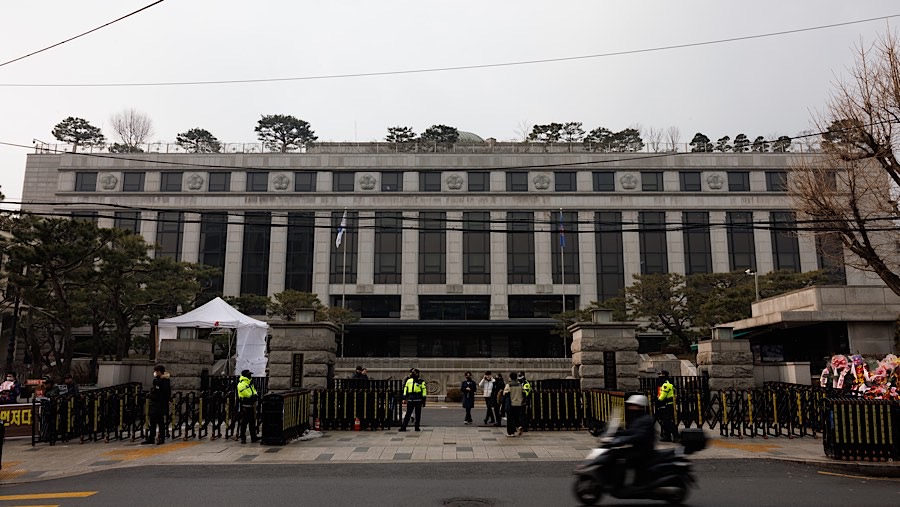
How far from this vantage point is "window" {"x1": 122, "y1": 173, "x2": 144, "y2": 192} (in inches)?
2458

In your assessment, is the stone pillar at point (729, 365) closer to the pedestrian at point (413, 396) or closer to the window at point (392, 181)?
the pedestrian at point (413, 396)

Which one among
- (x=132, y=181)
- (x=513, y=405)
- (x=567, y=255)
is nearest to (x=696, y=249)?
(x=567, y=255)

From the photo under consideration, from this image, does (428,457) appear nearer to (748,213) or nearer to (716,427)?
(716,427)

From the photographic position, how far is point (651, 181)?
61906 millimetres

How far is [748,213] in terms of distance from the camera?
61.1 meters

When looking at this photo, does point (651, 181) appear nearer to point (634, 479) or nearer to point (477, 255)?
point (477, 255)

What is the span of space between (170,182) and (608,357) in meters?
53.6

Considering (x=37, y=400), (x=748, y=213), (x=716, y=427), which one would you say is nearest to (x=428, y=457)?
(x=716, y=427)

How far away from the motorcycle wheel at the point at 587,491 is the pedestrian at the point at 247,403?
9.65 meters

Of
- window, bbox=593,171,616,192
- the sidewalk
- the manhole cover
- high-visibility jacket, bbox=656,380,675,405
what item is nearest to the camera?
the manhole cover

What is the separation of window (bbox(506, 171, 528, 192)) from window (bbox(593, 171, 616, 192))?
260 inches

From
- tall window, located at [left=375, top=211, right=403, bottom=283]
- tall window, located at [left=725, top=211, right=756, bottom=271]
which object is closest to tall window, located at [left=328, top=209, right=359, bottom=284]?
tall window, located at [left=375, top=211, right=403, bottom=283]

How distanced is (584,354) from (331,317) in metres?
34.9

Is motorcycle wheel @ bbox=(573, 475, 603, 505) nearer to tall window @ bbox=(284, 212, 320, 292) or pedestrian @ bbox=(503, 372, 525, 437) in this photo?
pedestrian @ bbox=(503, 372, 525, 437)
